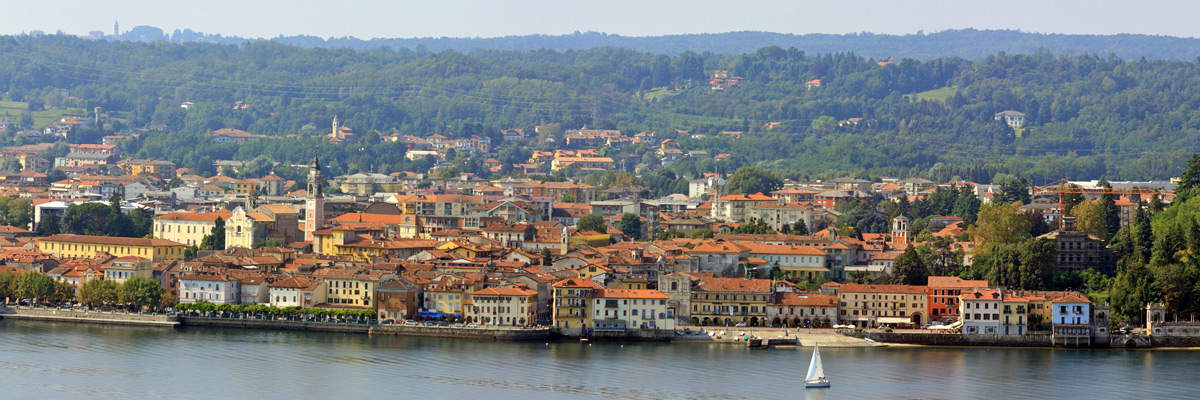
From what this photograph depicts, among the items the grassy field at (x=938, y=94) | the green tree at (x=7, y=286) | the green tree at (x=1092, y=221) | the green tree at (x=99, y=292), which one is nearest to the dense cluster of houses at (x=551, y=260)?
the green tree at (x=1092, y=221)

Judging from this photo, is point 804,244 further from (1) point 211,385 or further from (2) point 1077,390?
(1) point 211,385

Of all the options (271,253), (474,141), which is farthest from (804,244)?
(474,141)

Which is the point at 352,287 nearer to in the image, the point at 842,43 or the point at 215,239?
the point at 215,239

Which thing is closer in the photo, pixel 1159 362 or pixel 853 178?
pixel 1159 362

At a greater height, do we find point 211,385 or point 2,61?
point 2,61

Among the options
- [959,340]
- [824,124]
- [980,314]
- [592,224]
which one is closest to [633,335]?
[959,340]

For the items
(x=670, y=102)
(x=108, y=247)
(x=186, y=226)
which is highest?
(x=670, y=102)

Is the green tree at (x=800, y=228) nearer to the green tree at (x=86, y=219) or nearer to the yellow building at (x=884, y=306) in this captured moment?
the yellow building at (x=884, y=306)

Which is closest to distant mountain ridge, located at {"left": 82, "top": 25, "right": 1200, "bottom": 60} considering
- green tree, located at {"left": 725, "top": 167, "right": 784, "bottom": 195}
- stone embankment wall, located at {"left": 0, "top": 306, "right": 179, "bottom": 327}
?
green tree, located at {"left": 725, "top": 167, "right": 784, "bottom": 195}
